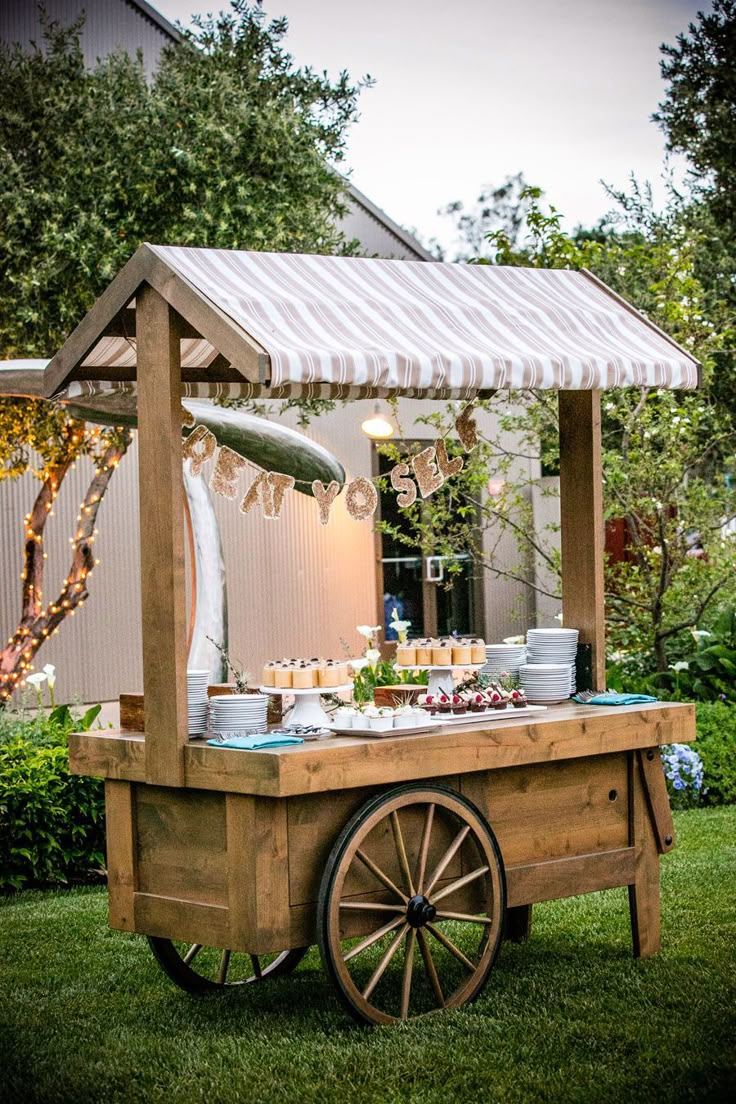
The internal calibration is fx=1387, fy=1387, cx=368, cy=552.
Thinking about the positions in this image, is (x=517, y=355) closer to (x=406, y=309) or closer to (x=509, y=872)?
(x=406, y=309)

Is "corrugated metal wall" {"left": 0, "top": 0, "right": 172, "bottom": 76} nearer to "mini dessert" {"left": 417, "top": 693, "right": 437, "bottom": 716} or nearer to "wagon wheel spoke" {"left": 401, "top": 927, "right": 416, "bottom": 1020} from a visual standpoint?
"mini dessert" {"left": 417, "top": 693, "right": 437, "bottom": 716}

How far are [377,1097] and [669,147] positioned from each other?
13.4 m

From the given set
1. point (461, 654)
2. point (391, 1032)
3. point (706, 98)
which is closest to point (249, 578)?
point (706, 98)

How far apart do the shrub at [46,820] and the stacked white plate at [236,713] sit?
104 inches

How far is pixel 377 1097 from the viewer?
3.73 metres

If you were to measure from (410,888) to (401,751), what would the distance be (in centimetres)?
44

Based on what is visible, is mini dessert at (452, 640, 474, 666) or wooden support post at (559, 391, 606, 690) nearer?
mini dessert at (452, 640, 474, 666)

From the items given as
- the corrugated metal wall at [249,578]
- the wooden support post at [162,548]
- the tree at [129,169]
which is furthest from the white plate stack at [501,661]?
the corrugated metal wall at [249,578]

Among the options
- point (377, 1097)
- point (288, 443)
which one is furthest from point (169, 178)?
point (377, 1097)

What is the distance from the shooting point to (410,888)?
4.35m

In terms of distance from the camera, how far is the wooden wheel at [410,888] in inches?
163

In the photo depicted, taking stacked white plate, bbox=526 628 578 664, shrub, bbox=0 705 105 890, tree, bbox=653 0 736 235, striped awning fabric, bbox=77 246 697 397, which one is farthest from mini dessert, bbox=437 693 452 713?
tree, bbox=653 0 736 235

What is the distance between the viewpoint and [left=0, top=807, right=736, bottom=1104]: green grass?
3801 mm

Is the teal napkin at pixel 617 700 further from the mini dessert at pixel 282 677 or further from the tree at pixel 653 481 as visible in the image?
the tree at pixel 653 481
